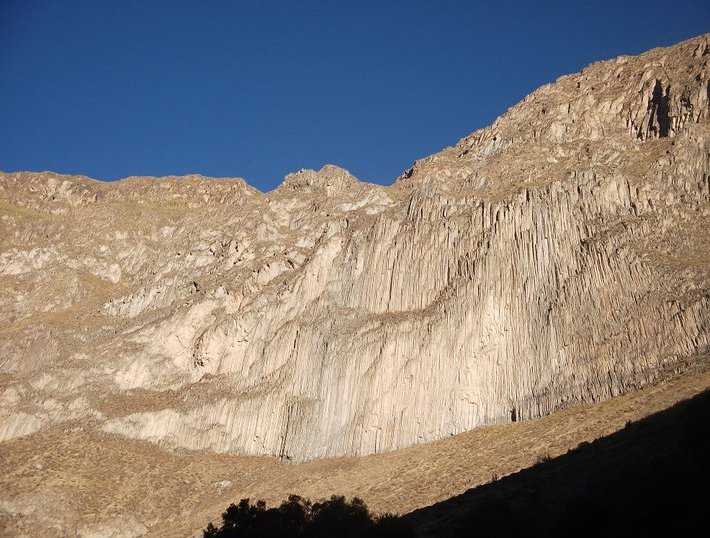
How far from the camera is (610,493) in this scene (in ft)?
86.6

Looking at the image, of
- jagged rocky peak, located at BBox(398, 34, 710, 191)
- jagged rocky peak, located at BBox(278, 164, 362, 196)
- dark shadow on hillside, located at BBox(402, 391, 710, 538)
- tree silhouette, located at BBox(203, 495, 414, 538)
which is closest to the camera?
dark shadow on hillside, located at BBox(402, 391, 710, 538)

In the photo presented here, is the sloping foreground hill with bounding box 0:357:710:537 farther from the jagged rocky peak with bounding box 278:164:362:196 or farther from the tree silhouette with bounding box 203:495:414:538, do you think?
the jagged rocky peak with bounding box 278:164:362:196

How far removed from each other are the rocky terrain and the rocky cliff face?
18 cm

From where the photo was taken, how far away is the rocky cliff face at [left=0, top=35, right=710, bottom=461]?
49.4 metres

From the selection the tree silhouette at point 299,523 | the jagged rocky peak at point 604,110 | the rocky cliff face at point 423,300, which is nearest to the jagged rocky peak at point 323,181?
the rocky cliff face at point 423,300

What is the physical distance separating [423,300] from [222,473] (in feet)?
74.4

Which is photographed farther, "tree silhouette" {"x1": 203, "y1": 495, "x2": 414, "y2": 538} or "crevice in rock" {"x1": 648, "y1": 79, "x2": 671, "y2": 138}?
"crevice in rock" {"x1": 648, "y1": 79, "x2": 671, "y2": 138}

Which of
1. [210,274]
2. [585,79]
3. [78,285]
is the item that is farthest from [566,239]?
[78,285]

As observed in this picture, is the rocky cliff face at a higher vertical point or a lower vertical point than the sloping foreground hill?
higher

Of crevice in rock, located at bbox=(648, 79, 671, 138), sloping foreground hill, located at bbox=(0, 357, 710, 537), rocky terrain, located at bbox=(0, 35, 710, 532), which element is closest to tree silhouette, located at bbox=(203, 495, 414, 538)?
sloping foreground hill, located at bbox=(0, 357, 710, 537)

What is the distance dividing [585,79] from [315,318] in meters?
39.7

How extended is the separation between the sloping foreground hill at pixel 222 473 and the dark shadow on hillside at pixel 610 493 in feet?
7.31

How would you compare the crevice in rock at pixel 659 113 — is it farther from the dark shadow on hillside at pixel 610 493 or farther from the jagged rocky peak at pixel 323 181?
the jagged rocky peak at pixel 323 181

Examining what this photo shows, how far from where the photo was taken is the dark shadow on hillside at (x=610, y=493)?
906 inches
